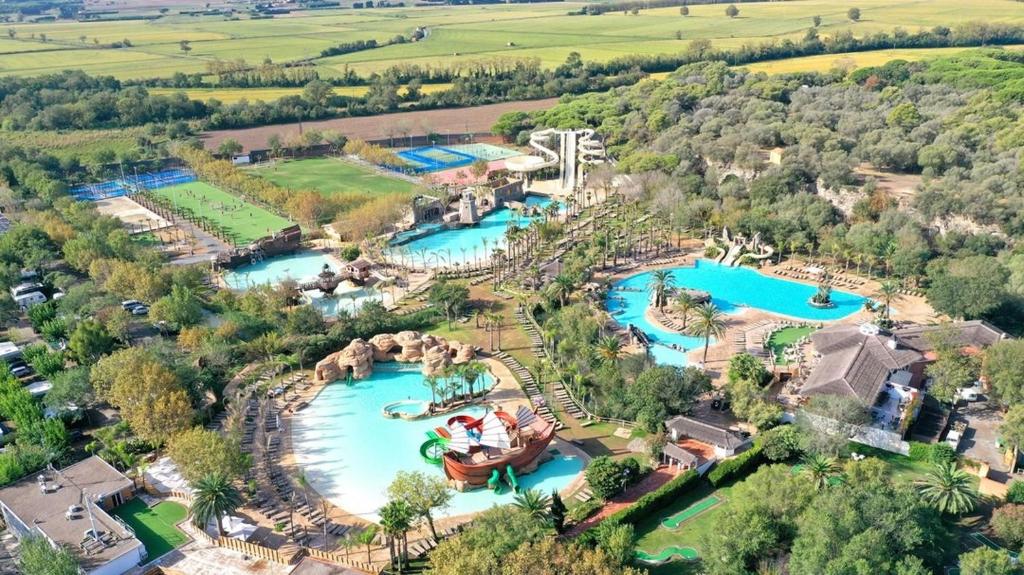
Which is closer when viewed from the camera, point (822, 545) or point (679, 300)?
A: point (822, 545)

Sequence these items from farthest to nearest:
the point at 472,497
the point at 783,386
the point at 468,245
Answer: the point at 468,245, the point at 783,386, the point at 472,497

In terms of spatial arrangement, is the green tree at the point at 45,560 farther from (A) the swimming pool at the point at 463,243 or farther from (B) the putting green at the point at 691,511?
(A) the swimming pool at the point at 463,243

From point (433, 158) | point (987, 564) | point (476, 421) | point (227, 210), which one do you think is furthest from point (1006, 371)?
point (433, 158)

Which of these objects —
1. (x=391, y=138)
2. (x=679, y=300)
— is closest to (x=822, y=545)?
(x=679, y=300)

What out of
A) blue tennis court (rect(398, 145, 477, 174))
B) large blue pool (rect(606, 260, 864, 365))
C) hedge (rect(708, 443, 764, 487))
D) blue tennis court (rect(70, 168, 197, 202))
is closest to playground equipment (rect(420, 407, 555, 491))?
hedge (rect(708, 443, 764, 487))

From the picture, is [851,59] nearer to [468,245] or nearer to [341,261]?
[468,245]
